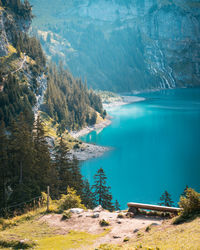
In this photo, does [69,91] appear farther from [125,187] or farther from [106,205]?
[106,205]

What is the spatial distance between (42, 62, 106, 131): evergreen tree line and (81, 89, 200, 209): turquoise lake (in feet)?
45.5

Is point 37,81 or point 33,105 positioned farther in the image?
point 37,81

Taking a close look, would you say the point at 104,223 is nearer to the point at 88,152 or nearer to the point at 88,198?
the point at 88,198

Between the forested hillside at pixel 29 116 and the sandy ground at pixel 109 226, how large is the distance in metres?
10.7

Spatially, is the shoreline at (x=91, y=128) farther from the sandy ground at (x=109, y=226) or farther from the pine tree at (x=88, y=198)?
the sandy ground at (x=109, y=226)

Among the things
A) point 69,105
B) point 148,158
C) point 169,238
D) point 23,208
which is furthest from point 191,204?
point 69,105

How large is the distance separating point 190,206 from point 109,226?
290 inches

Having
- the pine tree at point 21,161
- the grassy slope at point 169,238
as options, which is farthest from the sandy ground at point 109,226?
the pine tree at point 21,161

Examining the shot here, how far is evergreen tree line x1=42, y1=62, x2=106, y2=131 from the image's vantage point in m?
140

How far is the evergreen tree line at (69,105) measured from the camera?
140 meters

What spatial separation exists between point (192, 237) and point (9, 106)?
268 ft

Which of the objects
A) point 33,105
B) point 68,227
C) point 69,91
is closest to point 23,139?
point 68,227

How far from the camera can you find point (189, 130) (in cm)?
14812

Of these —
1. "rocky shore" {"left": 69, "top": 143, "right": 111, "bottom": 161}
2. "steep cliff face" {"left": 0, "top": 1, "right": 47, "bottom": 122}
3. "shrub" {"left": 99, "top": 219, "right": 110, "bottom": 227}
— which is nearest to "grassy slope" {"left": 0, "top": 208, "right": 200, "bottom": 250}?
"shrub" {"left": 99, "top": 219, "right": 110, "bottom": 227}
